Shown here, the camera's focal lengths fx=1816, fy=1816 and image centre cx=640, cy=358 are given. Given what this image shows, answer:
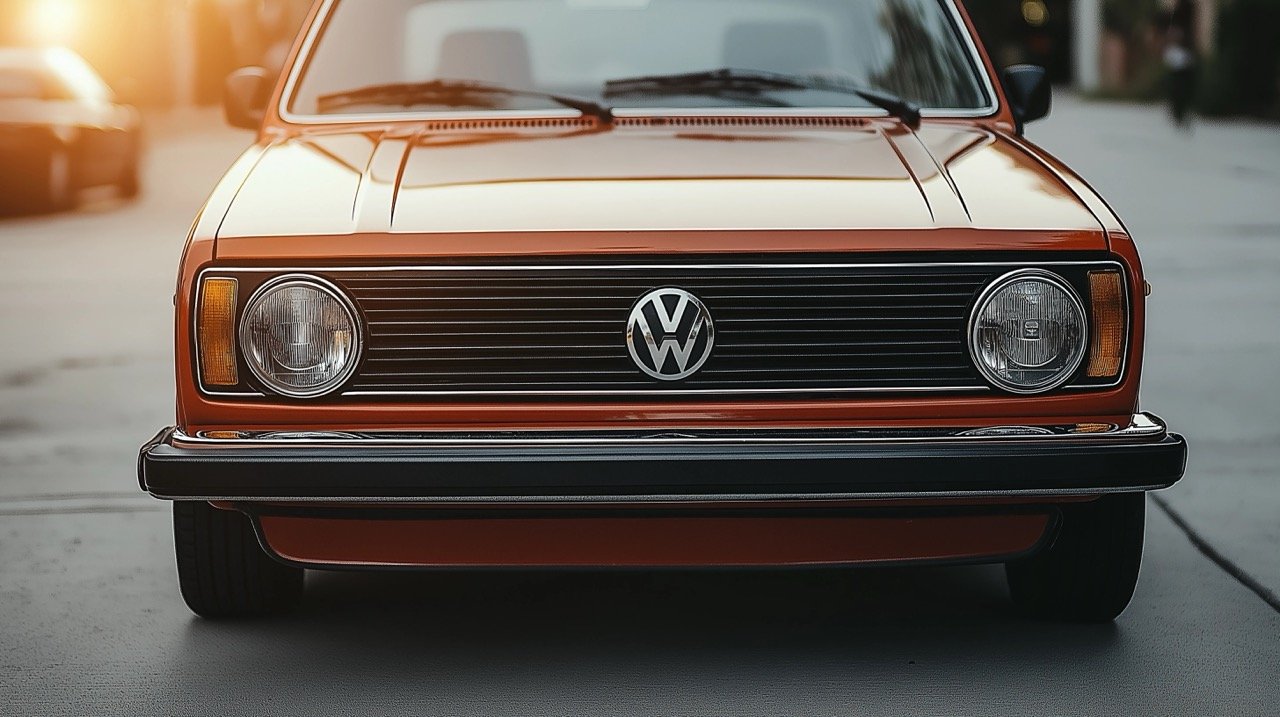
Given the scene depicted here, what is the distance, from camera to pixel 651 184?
369 centimetres

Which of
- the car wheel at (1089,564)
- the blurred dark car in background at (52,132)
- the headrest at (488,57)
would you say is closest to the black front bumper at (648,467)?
the car wheel at (1089,564)

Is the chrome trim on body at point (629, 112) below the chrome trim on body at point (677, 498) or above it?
above

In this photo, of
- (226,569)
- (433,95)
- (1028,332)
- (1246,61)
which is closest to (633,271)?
(1028,332)

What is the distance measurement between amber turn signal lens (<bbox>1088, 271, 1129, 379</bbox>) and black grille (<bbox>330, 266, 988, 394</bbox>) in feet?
0.71

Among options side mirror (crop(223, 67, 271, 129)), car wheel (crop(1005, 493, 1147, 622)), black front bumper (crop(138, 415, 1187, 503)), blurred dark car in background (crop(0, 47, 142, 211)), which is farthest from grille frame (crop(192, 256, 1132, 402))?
blurred dark car in background (crop(0, 47, 142, 211))

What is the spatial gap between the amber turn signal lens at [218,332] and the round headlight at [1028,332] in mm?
1428

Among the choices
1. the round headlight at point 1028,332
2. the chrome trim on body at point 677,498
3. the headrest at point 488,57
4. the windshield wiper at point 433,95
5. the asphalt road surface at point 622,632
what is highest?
the headrest at point 488,57

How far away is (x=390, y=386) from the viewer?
3.50 metres

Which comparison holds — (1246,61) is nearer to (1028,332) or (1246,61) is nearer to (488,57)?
(488,57)

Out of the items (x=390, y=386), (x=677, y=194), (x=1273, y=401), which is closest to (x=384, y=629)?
(x=390, y=386)

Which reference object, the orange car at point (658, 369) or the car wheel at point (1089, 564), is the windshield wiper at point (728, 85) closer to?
the orange car at point (658, 369)

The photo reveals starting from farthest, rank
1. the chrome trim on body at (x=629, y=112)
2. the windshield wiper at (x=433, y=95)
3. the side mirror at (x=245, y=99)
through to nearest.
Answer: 1. the side mirror at (x=245, y=99)
2. the windshield wiper at (x=433, y=95)
3. the chrome trim on body at (x=629, y=112)

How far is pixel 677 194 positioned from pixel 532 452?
64 centimetres

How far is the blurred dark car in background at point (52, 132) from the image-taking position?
588 inches
